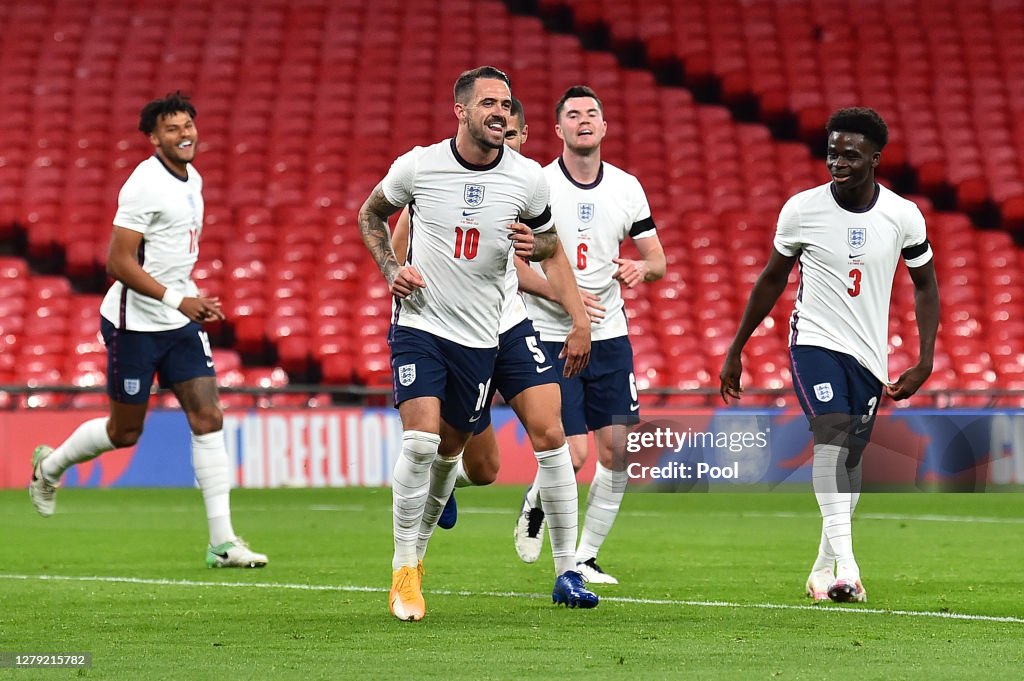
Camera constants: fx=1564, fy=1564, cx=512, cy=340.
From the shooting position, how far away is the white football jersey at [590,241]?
7.77m

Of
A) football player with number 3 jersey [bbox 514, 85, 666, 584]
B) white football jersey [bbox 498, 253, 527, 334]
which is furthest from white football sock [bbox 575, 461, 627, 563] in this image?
white football jersey [bbox 498, 253, 527, 334]

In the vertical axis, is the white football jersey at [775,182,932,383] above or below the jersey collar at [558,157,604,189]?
below

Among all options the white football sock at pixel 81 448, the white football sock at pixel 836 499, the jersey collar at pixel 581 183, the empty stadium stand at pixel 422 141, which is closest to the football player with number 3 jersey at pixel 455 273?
the white football sock at pixel 836 499

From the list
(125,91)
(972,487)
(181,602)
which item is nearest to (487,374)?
(181,602)

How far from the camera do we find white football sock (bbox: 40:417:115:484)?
352 inches

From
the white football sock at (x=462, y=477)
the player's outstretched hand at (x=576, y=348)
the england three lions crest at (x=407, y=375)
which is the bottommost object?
the white football sock at (x=462, y=477)

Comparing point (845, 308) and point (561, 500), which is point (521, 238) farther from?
point (845, 308)

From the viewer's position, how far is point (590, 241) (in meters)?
7.82

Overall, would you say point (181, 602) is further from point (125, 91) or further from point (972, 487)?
point (125, 91)

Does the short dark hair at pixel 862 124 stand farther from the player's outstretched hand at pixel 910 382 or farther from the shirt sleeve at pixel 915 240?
the player's outstretched hand at pixel 910 382

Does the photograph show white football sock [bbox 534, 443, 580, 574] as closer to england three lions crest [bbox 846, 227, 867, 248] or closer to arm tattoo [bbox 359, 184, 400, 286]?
arm tattoo [bbox 359, 184, 400, 286]

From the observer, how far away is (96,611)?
622 cm

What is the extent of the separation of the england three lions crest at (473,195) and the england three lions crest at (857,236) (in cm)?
163

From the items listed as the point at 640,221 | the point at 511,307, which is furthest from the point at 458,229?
the point at 640,221
